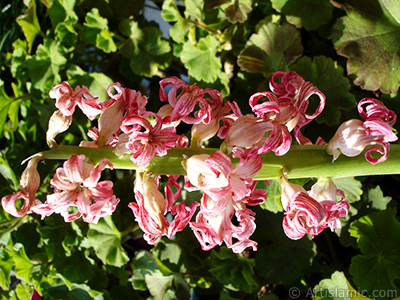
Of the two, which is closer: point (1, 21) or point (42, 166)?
point (42, 166)

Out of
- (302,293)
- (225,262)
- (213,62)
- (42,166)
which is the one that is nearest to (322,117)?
(213,62)

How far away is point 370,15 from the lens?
102 centimetres

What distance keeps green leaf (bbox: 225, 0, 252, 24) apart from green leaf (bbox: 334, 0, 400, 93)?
0.26 meters

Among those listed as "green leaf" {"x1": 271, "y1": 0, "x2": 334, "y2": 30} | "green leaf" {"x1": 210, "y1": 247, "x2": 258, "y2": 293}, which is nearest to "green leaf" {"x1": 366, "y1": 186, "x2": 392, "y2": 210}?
"green leaf" {"x1": 210, "y1": 247, "x2": 258, "y2": 293}

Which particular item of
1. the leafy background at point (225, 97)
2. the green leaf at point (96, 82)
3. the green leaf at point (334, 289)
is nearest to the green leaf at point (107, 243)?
the leafy background at point (225, 97)

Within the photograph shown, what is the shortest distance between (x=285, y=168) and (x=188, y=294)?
0.78 metres

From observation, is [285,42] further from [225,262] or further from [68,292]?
[68,292]

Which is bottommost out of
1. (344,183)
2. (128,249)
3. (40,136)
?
(128,249)

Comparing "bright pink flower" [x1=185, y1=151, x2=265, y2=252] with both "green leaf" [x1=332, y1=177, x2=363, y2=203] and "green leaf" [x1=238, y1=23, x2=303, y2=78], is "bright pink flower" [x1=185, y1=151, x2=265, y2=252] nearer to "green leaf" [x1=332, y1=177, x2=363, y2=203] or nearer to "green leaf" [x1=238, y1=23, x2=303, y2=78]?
"green leaf" [x1=332, y1=177, x2=363, y2=203]

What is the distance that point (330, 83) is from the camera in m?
1.12

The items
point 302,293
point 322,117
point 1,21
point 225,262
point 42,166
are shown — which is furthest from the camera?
point 1,21

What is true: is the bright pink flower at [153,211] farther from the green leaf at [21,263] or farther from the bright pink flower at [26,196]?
the green leaf at [21,263]

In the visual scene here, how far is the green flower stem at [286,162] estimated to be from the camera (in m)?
0.71

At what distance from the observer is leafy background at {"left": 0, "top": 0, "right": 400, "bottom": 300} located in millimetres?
1077
